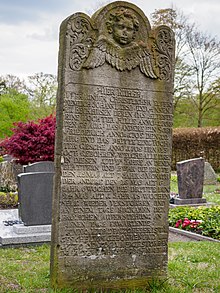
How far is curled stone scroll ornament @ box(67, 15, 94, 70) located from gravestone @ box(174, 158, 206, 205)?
364 inches

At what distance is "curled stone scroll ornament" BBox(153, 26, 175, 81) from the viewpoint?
5801 mm

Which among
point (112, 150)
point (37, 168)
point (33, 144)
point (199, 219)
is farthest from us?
point (33, 144)

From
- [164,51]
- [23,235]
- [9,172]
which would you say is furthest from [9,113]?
[164,51]

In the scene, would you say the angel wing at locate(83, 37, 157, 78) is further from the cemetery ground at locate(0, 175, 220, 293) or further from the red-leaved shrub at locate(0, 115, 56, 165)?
the red-leaved shrub at locate(0, 115, 56, 165)

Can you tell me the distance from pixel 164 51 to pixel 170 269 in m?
2.87

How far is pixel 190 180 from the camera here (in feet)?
47.4

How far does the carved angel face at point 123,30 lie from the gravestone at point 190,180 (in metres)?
9.00

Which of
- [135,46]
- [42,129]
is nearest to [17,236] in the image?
[135,46]

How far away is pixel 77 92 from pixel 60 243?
164cm

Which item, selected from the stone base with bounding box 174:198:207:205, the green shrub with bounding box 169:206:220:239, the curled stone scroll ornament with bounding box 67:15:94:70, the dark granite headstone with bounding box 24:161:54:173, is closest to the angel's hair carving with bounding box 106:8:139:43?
the curled stone scroll ornament with bounding box 67:15:94:70

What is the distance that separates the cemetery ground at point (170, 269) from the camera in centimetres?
574

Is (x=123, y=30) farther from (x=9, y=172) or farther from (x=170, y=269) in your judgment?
(x=9, y=172)

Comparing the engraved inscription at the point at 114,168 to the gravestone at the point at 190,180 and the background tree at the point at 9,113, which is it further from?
the background tree at the point at 9,113

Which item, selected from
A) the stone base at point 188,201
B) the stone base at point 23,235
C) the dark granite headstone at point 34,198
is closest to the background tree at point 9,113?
the stone base at point 188,201
